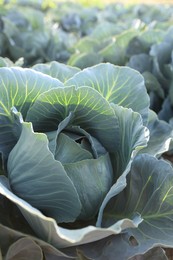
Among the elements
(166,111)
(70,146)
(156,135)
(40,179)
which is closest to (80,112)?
(70,146)

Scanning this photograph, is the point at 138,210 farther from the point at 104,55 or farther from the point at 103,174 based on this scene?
the point at 104,55

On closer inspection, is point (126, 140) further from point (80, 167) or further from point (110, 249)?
point (110, 249)

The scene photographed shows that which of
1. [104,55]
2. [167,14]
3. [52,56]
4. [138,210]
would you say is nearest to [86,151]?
[138,210]

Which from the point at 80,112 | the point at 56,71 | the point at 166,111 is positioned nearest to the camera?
the point at 80,112

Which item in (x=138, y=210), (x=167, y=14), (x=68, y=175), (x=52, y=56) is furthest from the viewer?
(x=167, y=14)

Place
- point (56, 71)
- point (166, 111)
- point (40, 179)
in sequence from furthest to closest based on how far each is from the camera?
point (166, 111) < point (56, 71) < point (40, 179)

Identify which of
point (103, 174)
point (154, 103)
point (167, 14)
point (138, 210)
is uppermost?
point (103, 174)
